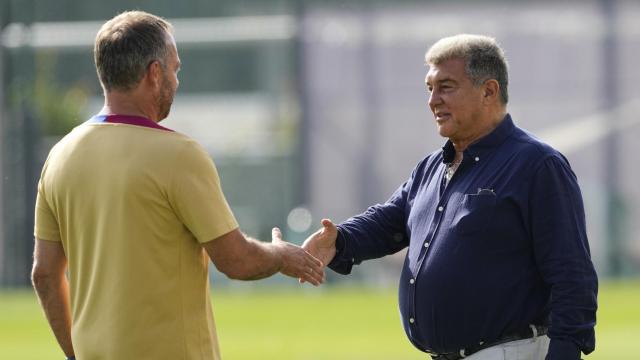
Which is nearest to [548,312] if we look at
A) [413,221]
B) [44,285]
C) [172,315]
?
[413,221]

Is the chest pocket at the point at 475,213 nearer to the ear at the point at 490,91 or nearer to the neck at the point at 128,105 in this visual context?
the ear at the point at 490,91

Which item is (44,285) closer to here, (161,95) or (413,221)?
(161,95)

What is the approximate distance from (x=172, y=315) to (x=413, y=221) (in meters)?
1.38

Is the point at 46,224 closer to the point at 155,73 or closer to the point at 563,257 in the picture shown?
the point at 155,73

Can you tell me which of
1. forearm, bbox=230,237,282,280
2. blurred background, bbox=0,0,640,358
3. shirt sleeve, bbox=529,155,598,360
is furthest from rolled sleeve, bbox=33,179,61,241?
blurred background, bbox=0,0,640,358

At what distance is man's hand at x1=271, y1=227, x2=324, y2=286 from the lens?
512cm

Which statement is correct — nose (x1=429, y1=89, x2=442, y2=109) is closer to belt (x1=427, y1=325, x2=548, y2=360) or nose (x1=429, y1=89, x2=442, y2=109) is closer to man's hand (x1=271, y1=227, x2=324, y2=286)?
man's hand (x1=271, y1=227, x2=324, y2=286)

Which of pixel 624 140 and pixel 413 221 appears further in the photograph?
pixel 624 140

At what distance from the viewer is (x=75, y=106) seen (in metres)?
20.9

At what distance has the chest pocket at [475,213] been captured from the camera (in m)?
5.25

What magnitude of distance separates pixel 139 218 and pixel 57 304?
0.56 metres

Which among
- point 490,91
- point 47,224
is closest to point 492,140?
point 490,91

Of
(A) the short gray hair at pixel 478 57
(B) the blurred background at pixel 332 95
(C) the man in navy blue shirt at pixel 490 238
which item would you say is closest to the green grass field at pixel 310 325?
(B) the blurred background at pixel 332 95

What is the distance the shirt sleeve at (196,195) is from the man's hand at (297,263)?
0.48 meters
